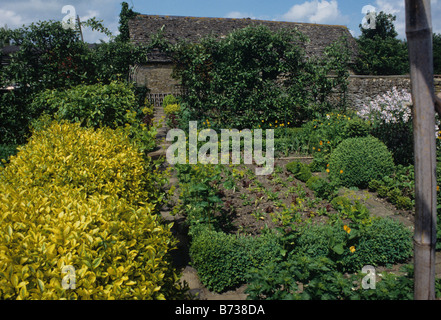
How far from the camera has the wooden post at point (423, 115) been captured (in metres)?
1.21

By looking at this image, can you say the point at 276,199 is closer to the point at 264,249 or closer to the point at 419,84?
the point at 264,249

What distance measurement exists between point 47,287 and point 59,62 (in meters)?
8.03

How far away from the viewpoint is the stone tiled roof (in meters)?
20.3

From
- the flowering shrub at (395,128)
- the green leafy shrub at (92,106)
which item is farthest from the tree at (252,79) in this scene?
the green leafy shrub at (92,106)

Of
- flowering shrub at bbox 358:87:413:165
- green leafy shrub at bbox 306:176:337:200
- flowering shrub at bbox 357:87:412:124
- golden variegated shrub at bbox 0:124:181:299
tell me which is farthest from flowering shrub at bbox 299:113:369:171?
golden variegated shrub at bbox 0:124:181:299

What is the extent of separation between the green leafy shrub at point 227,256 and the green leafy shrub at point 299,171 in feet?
9.59

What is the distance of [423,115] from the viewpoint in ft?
4.04

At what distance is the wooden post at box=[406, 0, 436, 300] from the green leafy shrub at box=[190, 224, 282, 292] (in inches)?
96.3

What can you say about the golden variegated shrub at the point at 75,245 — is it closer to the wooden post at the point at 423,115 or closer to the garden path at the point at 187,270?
the garden path at the point at 187,270

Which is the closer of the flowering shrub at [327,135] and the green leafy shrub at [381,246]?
the green leafy shrub at [381,246]

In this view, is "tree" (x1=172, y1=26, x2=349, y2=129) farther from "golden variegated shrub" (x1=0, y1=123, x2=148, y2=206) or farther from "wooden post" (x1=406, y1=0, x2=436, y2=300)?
"wooden post" (x1=406, y1=0, x2=436, y2=300)

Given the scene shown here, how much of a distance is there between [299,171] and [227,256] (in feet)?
12.1

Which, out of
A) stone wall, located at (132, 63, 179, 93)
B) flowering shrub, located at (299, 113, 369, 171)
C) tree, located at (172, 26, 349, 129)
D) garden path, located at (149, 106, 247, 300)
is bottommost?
garden path, located at (149, 106, 247, 300)

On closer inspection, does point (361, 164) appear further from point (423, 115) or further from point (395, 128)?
point (423, 115)
